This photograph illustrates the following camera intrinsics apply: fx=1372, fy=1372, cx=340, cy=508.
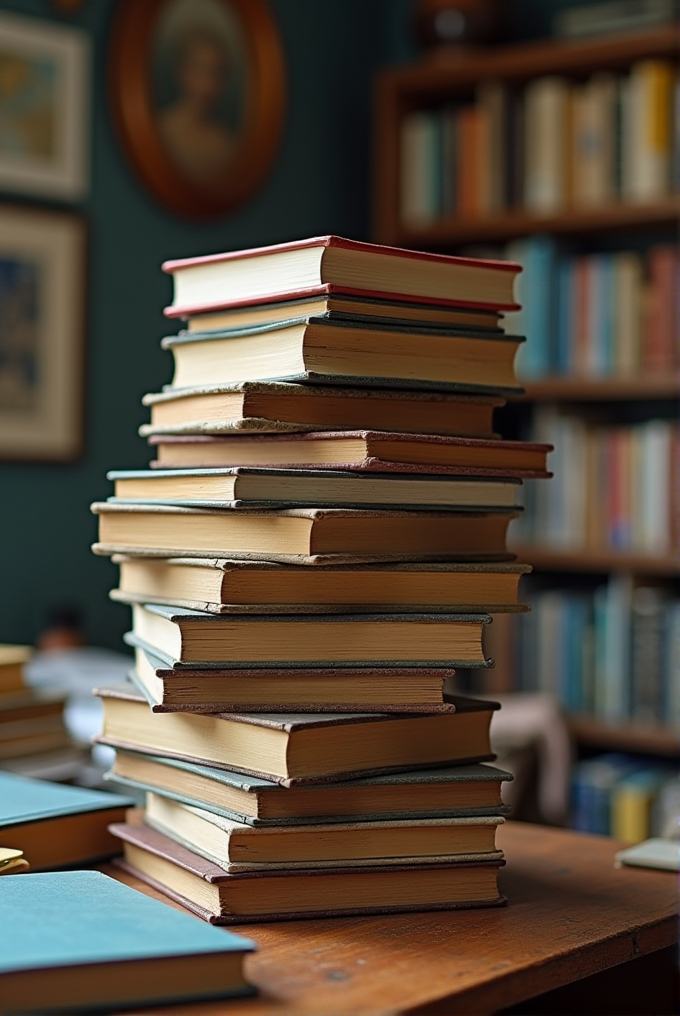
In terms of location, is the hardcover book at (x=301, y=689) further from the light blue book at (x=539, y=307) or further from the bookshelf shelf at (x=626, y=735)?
the light blue book at (x=539, y=307)

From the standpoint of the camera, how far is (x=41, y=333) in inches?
117

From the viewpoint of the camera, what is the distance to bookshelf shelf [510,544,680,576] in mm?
3051

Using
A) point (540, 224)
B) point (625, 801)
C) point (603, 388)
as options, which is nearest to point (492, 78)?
point (540, 224)

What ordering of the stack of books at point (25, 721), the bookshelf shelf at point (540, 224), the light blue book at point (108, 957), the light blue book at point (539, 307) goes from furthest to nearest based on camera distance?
the light blue book at point (539, 307)
the bookshelf shelf at point (540, 224)
the stack of books at point (25, 721)
the light blue book at point (108, 957)

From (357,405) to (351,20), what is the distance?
10.0 ft

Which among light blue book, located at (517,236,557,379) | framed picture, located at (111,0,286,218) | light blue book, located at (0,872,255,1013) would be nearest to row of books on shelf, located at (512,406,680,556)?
light blue book, located at (517,236,557,379)

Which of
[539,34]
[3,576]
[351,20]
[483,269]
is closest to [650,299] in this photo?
[539,34]

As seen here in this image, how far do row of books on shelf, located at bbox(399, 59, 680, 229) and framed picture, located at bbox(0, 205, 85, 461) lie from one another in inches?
37.1

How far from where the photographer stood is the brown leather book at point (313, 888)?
2.80 ft

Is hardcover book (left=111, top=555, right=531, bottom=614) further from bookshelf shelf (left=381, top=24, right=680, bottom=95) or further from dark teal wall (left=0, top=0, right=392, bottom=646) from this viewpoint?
bookshelf shelf (left=381, top=24, right=680, bottom=95)

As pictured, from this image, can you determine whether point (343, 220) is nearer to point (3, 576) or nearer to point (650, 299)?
point (650, 299)

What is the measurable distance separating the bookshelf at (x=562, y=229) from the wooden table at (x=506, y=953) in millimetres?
2014

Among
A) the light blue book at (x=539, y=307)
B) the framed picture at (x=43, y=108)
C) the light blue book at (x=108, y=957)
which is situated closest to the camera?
the light blue book at (x=108, y=957)

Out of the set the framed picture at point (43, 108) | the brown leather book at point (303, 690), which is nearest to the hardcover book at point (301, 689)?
the brown leather book at point (303, 690)
